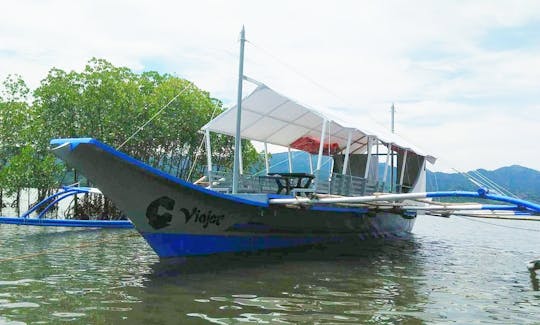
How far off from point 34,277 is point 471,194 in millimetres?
8158

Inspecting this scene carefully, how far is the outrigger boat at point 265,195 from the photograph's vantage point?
30.6 feet

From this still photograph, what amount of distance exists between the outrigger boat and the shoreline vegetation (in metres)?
10.7

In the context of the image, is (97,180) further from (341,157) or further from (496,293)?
(341,157)

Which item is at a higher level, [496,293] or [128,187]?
[128,187]

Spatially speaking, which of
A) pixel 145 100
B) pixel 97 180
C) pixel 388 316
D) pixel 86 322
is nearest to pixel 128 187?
pixel 97 180

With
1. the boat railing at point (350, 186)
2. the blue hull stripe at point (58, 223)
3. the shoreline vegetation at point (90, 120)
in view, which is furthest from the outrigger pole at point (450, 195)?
the shoreline vegetation at point (90, 120)

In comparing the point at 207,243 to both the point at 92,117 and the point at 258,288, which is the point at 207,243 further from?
the point at 92,117

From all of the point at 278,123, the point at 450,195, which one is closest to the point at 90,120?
the point at 278,123

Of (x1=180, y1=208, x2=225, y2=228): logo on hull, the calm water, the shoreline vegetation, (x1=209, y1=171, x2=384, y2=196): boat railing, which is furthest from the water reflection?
the shoreline vegetation

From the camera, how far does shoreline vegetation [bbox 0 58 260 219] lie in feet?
86.6

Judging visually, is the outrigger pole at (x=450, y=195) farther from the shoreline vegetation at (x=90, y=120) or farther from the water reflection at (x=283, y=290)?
the shoreline vegetation at (x=90, y=120)

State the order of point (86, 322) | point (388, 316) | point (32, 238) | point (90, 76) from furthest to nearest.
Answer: point (90, 76), point (32, 238), point (388, 316), point (86, 322)

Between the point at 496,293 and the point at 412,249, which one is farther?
the point at 412,249

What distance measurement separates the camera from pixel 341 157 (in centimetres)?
1889
